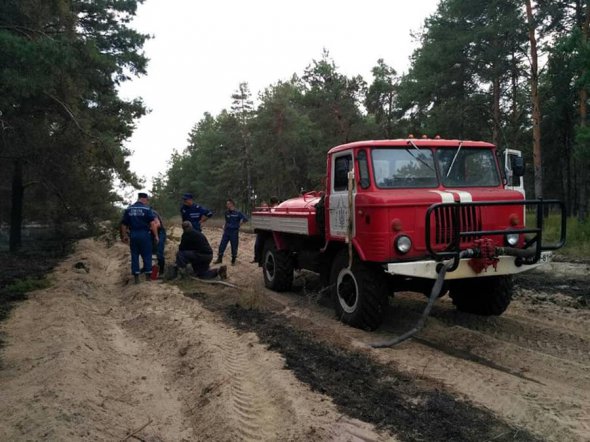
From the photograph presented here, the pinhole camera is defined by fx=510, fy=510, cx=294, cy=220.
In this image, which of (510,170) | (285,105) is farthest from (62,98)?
(285,105)

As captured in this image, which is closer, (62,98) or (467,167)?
(467,167)

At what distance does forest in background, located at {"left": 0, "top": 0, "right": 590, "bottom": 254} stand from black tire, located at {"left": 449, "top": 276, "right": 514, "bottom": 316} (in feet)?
24.5

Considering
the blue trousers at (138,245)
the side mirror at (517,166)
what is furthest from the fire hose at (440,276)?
the blue trousers at (138,245)

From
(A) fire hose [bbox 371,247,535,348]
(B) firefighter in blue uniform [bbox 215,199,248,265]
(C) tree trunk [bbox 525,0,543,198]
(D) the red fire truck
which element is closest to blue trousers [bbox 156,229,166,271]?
(B) firefighter in blue uniform [bbox 215,199,248,265]

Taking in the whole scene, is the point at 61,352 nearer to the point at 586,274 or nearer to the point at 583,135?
the point at 586,274

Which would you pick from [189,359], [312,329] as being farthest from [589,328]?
[189,359]

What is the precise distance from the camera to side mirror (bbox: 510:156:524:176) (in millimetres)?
6844

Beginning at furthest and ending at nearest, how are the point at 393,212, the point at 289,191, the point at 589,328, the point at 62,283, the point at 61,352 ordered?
the point at 289,191 < the point at 62,283 < the point at 589,328 < the point at 393,212 < the point at 61,352

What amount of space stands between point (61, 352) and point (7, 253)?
506 inches

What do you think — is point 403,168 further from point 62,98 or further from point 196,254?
point 62,98

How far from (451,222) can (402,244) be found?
67 cm

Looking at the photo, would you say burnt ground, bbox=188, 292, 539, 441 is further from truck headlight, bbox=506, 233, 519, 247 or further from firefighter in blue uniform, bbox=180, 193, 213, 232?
firefighter in blue uniform, bbox=180, 193, 213, 232

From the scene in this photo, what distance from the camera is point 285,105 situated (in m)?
38.8

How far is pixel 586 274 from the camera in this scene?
10.9 meters
